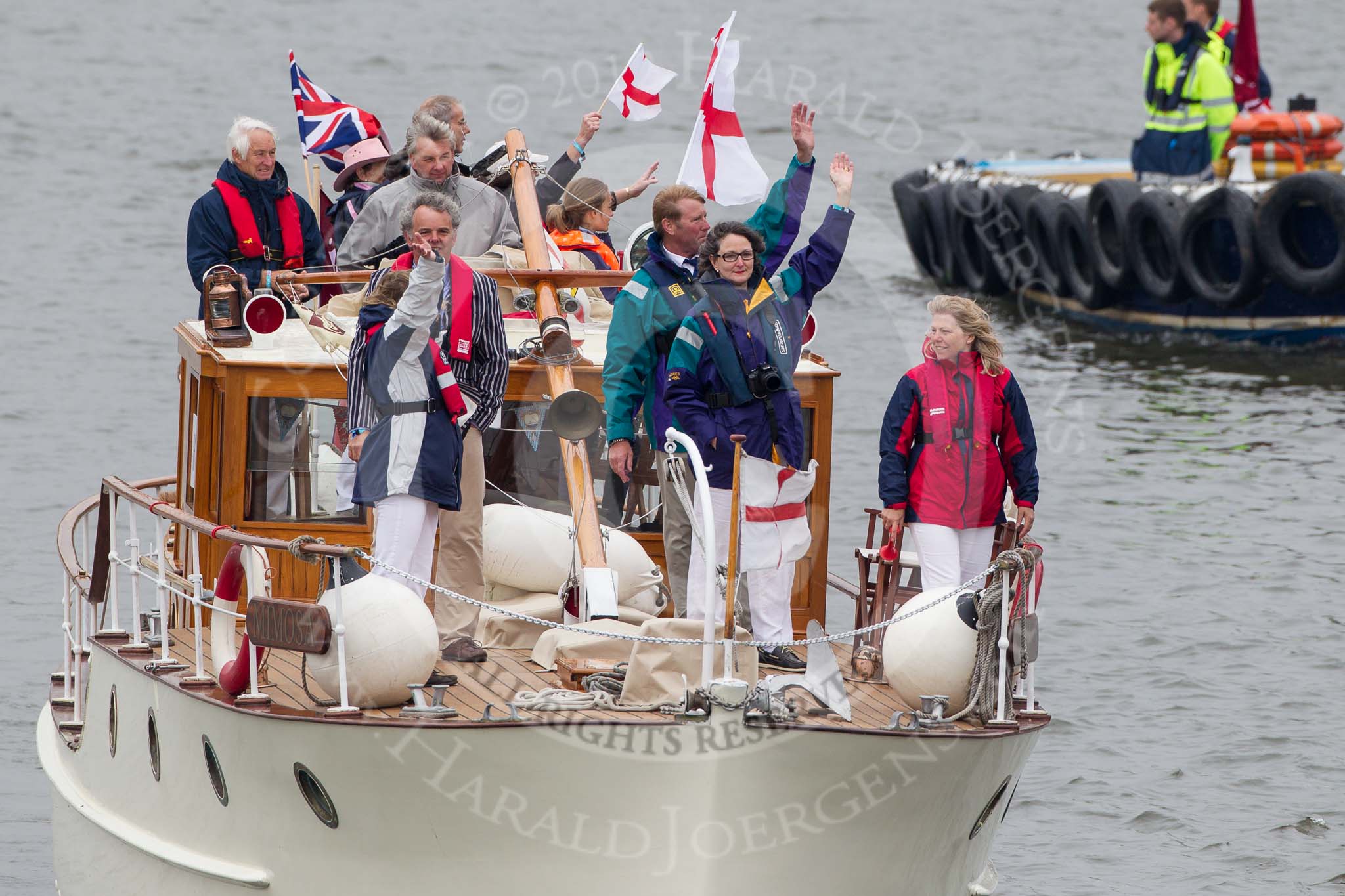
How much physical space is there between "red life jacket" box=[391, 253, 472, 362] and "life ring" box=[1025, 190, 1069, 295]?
20613 mm

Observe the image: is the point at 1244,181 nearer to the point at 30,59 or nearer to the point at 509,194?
the point at 509,194

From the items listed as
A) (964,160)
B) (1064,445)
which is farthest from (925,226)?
(1064,445)

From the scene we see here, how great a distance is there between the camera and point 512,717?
7.07 m

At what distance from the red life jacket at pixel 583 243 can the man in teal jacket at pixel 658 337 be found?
2209 mm

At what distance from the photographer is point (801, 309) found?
26.5 feet

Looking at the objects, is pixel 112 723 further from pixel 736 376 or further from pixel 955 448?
pixel 955 448

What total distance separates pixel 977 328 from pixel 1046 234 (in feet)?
68.5

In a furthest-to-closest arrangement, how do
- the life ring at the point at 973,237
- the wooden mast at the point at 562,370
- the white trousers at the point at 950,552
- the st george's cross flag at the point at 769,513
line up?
the life ring at the point at 973,237
the wooden mast at the point at 562,370
the white trousers at the point at 950,552
the st george's cross flag at the point at 769,513

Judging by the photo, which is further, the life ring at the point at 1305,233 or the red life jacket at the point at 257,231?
the life ring at the point at 1305,233

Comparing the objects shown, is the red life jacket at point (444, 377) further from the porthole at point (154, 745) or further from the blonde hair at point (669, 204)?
the porthole at point (154, 745)

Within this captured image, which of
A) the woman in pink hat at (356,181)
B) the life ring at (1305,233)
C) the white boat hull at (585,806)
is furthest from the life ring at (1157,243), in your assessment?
the white boat hull at (585,806)

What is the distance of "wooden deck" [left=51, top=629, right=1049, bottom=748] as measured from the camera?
23.0 ft

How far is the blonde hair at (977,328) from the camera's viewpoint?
26.2 ft

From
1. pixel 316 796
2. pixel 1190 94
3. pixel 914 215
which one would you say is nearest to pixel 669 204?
pixel 316 796
